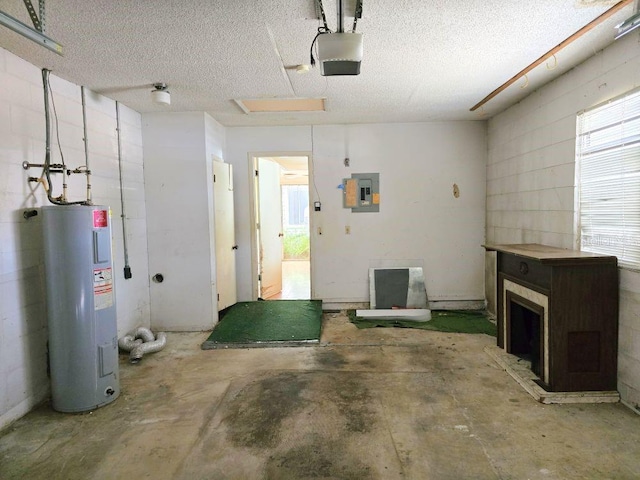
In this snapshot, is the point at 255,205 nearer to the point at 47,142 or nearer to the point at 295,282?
the point at 295,282

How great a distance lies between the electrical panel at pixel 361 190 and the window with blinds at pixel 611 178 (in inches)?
93.9

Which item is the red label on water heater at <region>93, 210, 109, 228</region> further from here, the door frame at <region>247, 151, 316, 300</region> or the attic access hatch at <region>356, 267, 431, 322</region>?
the attic access hatch at <region>356, 267, 431, 322</region>

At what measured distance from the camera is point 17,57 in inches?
103

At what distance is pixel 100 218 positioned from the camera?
268cm

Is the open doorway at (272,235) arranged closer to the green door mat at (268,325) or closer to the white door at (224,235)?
the white door at (224,235)

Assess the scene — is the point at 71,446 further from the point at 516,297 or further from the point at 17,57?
the point at 516,297

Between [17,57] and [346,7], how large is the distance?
2366mm

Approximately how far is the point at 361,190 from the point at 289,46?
8.52ft

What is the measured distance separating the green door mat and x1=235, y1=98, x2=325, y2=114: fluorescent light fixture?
95.9 inches

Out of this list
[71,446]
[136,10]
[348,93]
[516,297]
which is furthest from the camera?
[348,93]

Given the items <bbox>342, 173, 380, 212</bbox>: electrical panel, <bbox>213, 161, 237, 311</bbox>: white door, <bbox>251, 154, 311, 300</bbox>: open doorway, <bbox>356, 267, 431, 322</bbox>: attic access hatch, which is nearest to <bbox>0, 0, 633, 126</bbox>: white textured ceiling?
<bbox>213, 161, 237, 311</bbox>: white door

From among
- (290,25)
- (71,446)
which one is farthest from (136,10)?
(71,446)

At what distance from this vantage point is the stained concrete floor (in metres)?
2.01

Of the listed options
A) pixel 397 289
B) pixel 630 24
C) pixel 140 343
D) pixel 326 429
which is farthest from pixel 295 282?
pixel 630 24
